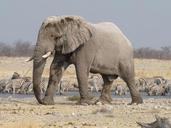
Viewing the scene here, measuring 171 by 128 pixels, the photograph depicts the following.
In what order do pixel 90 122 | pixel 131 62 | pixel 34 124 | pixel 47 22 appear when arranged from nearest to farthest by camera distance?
pixel 34 124 → pixel 90 122 → pixel 47 22 → pixel 131 62

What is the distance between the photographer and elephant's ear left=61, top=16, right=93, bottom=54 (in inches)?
816

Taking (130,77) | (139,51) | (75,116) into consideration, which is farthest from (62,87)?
(139,51)

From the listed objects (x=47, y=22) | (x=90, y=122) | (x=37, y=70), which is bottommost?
(x=90, y=122)

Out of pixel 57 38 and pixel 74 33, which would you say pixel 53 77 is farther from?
pixel 74 33

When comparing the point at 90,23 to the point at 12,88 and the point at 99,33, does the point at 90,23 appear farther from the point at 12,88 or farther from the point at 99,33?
the point at 12,88

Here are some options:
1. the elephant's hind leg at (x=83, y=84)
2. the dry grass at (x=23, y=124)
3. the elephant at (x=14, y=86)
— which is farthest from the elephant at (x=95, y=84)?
the dry grass at (x=23, y=124)

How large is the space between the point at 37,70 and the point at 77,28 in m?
1.79

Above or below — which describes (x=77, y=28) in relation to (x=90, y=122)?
above

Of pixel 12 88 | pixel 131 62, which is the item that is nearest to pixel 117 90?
pixel 12 88

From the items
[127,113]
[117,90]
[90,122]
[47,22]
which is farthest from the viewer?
[117,90]

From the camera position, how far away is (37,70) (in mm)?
20625

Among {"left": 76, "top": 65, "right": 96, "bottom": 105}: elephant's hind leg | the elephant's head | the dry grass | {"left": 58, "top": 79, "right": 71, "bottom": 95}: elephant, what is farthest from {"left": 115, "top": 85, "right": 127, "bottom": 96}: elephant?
the dry grass

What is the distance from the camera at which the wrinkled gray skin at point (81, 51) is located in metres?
20.6

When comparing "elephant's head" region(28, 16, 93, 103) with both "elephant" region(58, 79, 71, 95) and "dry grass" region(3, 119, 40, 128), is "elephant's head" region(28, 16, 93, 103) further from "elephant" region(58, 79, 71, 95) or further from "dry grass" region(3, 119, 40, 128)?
"elephant" region(58, 79, 71, 95)
